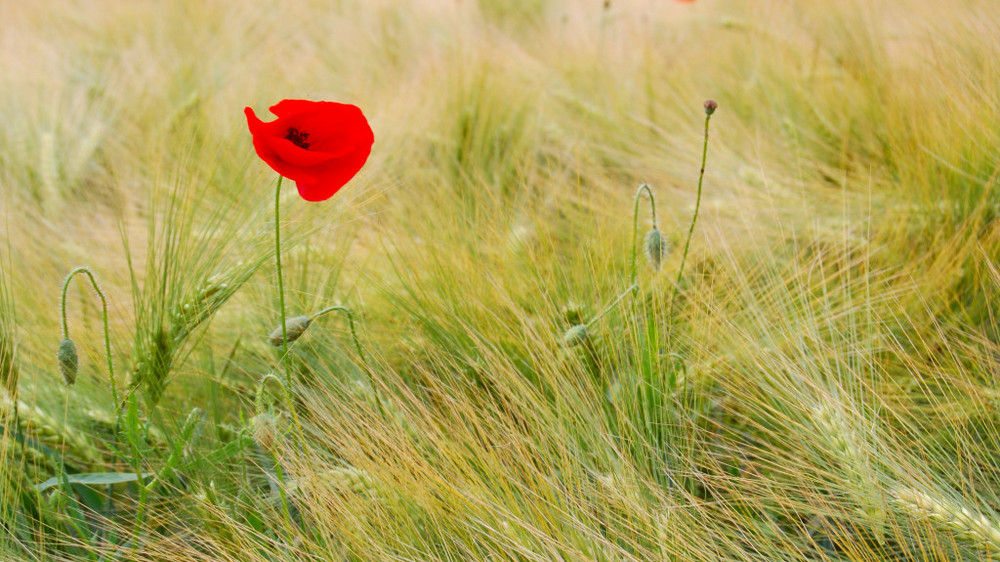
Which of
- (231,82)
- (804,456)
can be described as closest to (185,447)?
(804,456)

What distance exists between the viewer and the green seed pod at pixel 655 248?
1.10 m

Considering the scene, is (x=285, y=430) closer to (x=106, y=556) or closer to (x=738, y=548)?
(x=106, y=556)

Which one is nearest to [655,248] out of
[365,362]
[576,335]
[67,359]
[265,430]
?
[576,335]

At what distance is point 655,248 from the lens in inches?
43.4

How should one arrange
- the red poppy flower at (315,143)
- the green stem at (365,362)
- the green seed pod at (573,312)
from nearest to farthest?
1. the red poppy flower at (315,143)
2. the green stem at (365,362)
3. the green seed pod at (573,312)

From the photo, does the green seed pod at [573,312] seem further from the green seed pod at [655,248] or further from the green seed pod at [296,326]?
the green seed pod at [296,326]

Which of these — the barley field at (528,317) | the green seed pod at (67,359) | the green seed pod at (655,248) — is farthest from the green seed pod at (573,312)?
the green seed pod at (67,359)

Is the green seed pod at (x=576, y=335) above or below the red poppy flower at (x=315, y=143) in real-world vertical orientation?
below

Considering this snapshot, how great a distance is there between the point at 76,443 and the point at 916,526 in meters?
1.04

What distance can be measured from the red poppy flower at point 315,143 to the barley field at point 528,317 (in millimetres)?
97

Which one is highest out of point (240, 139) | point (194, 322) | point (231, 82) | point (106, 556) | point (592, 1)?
point (592, 1)

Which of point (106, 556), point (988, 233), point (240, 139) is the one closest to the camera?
point (106, 556)

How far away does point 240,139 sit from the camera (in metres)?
1.93

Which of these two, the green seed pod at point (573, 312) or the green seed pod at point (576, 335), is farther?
the green seed pod at point (573, 312)
